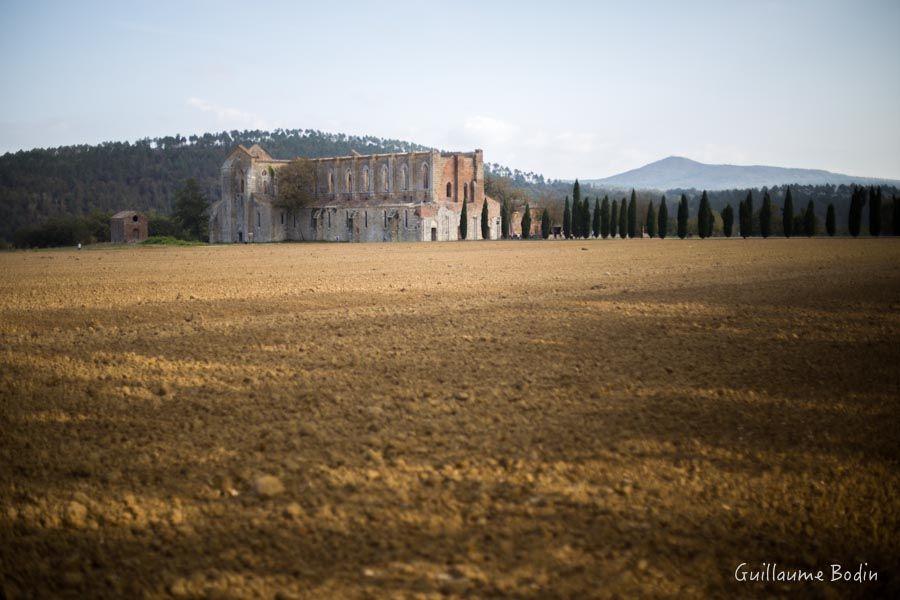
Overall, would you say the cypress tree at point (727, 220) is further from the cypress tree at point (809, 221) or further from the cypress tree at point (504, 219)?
the cypress tree at point (504, 219)

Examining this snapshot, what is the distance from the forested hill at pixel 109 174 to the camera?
110688 mm

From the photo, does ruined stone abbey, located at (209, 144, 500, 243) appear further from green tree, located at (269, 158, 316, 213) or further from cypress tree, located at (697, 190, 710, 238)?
cypress tree, located at (697, 190, 710, 238)

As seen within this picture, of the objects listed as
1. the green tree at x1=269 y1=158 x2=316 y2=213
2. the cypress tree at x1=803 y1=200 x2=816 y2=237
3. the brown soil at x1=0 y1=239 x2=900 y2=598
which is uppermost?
the green tree at x1=269 y1=158 x2=316 y2=213

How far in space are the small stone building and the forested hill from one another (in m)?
26.4

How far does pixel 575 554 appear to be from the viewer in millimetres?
3375

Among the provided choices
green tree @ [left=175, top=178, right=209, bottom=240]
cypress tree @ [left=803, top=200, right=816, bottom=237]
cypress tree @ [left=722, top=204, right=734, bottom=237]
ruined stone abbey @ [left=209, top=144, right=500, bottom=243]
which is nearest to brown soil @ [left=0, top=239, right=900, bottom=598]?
cypress tree @ [left=803, top=200, right=816, bottom=237]

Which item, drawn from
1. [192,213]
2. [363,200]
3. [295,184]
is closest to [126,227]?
[192,213]

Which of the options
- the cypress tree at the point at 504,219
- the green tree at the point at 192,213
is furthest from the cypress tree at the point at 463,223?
the green tree at the point at 192,213

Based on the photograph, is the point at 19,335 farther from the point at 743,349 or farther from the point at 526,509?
the point at 743,349

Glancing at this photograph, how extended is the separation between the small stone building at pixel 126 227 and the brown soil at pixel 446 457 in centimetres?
7625

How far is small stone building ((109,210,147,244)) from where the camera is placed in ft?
261

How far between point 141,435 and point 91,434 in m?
0.39

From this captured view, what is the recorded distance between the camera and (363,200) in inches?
3039

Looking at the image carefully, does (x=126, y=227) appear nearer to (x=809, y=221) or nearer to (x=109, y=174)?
(x=109, y=174)
